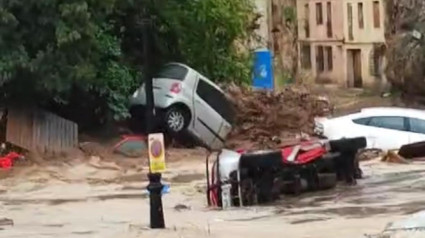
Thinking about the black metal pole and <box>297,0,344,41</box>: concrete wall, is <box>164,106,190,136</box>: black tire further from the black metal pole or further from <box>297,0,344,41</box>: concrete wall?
<box>297,0,344,41</box>: concrete wall

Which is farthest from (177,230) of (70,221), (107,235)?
(70,221)

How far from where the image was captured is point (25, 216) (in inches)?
845

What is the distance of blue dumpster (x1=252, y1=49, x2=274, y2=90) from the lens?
41531 millimetres

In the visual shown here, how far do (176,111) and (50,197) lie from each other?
875cm

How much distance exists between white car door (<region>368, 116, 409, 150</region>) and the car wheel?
→ 4916 mm

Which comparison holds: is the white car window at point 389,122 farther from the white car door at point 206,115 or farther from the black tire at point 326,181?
the black tire at point 326,181

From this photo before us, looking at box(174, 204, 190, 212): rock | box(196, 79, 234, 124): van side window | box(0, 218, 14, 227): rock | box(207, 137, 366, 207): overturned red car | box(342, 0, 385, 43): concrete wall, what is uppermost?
box(342, 0, 385, 43): concrete wall

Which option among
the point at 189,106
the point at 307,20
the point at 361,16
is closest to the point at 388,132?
the point at 189,106

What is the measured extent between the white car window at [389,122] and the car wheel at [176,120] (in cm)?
493

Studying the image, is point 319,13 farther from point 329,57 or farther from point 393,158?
point 393,158

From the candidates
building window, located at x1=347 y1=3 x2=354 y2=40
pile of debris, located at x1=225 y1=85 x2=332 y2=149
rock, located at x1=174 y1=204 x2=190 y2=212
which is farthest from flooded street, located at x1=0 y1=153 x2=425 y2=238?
building window, located at x1=347 y1=3 x2=354 y2=40

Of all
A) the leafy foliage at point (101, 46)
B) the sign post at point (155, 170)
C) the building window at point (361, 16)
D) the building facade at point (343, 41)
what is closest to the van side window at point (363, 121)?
the leafy foliage at point (101, 46)

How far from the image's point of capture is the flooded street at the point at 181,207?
1759 cm

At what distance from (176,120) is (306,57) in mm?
45369
